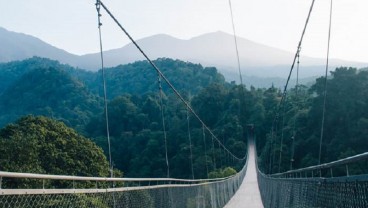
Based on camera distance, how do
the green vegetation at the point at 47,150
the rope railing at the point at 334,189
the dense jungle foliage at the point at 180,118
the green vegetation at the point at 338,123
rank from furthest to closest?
the dense jungle foliage at the point at 180,118 < the green vegetation at the point at 338,123 < the green vegetation at the point at 47,150 < the rope railing at the point at 334,189

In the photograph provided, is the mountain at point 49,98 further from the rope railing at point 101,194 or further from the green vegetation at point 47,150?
the rope railing at point 101,194

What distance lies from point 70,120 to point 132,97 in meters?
9.22

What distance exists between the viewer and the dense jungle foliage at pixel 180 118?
1168 inches

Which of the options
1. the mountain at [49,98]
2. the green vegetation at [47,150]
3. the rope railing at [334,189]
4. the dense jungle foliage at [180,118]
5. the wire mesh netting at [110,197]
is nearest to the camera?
the rope railing at [334,189]

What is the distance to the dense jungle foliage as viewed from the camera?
97.4 feet

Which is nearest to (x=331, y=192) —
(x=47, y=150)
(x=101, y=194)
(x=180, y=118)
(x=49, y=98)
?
(x=101, y=194)

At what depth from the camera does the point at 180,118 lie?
58625 millimetres

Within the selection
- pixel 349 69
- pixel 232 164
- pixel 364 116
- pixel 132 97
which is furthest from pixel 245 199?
pixel 132 97

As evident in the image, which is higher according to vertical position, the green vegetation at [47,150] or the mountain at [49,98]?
the mountain at [49,98]

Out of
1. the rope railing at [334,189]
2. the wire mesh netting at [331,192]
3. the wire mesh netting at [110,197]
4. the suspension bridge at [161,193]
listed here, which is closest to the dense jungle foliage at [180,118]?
the wire mesh netting at [110,197]

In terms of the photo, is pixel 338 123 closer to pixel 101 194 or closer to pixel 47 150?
pixel 47 150

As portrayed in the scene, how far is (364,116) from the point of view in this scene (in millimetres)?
30891

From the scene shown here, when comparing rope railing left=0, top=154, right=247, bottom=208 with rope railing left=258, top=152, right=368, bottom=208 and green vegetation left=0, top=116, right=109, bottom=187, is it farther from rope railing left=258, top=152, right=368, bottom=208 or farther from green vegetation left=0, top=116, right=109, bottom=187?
green vegetation left=0, top=116, right=109, bottom=187

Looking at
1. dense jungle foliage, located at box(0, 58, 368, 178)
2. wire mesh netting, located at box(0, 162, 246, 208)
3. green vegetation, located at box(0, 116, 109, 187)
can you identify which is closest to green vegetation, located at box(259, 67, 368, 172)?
dense jungle foliage, located at box(0, 58, 368, 178)
